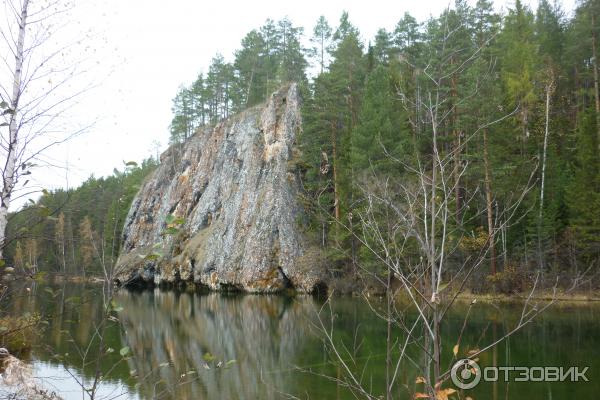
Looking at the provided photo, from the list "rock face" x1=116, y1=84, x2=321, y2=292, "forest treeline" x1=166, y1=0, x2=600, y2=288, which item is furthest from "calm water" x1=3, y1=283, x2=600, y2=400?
"rock face" x1=116, y1=84, x2=321, y2=292

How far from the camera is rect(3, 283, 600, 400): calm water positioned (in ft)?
29.3

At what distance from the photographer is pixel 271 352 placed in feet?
44.1

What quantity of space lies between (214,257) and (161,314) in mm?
13675

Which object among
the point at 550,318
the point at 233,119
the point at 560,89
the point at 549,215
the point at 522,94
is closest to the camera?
the point at 550,318

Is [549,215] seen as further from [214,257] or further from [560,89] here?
[214,257]

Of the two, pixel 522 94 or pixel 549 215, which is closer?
pixel 549 215

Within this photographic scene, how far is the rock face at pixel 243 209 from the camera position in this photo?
33.6 meters

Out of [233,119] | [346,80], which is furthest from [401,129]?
[233,119]

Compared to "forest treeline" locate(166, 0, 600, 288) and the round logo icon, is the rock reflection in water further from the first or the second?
"forest treeline" locate(166, 0, 600, 288)

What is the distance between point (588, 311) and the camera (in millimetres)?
17969

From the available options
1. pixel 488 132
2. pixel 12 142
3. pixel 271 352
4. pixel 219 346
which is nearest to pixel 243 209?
pixel 488 132

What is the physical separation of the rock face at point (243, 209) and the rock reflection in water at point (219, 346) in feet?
23.2

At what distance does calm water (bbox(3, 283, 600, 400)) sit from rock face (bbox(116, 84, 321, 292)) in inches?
446

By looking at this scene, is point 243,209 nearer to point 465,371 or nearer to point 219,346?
point 219,346
